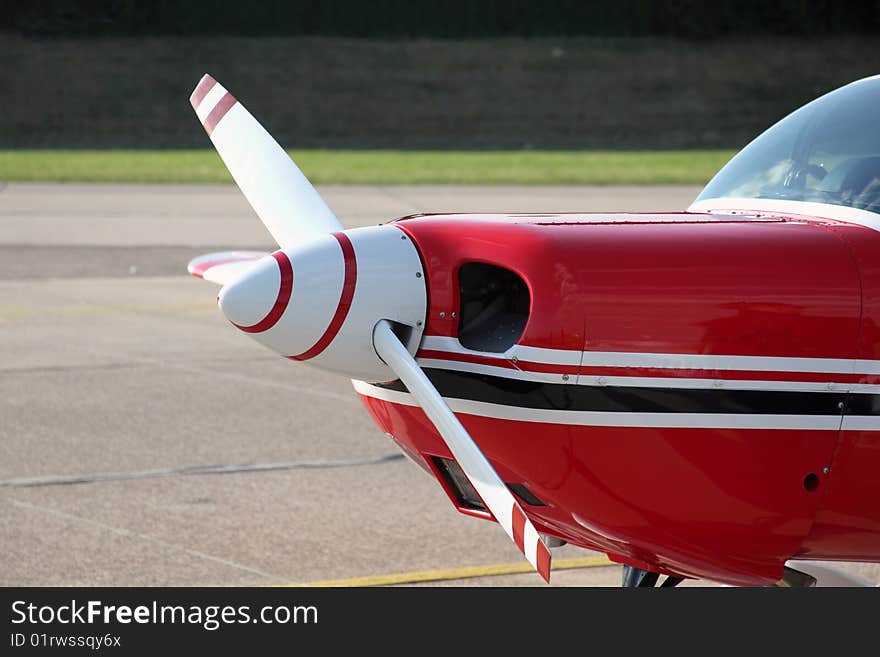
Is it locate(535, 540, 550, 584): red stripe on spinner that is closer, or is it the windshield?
locate(535, 540, 550, 584): red stripe on spinner

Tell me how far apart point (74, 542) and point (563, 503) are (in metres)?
2.86

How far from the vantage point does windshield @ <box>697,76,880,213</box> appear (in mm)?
3480

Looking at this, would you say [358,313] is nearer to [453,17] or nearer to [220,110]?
[220,110]

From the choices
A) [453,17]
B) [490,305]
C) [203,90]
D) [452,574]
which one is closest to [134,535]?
[452,574]

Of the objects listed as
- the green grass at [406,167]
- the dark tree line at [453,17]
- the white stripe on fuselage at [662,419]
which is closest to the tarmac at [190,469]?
the white stripe on fuselage at [662,419]

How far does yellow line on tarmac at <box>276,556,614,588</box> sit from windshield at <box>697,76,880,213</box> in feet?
5.74

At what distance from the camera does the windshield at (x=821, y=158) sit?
11.4ft

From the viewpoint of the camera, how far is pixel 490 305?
3.06 metres

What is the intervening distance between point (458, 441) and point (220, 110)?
1622 millimetres

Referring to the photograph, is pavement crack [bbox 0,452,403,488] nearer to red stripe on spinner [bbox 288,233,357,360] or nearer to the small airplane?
the small airplane

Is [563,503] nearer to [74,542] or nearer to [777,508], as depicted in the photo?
[777,508]

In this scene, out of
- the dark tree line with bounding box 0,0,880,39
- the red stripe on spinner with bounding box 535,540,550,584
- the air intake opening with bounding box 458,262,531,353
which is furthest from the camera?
the dark tree line with bounding box 0,0,880,39

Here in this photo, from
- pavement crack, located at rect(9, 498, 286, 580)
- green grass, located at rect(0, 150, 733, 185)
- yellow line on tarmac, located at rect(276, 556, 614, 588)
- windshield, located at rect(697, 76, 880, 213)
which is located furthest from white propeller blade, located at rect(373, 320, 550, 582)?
green grass, located at rect(0, 150, 733, 185)

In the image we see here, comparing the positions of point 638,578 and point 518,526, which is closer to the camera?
point 518,526
